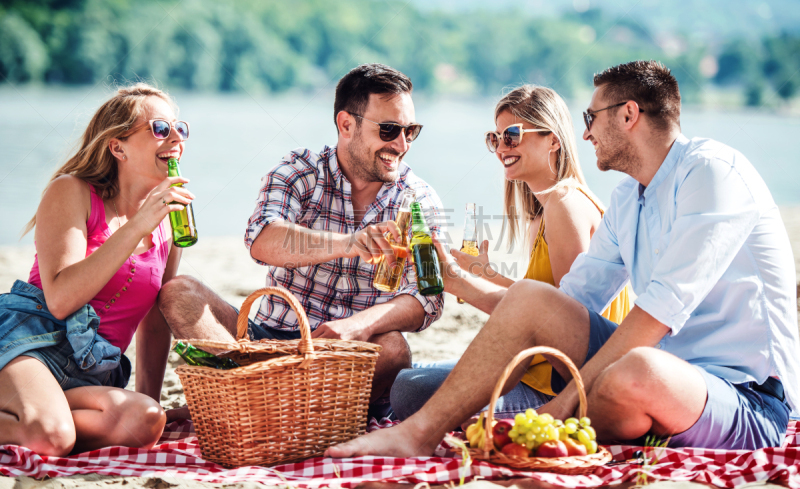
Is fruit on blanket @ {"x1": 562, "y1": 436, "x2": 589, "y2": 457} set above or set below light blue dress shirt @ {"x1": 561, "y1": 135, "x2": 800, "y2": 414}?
below

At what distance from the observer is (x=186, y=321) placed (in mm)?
3182

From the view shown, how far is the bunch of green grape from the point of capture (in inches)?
92.6

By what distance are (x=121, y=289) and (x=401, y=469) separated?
1652mm

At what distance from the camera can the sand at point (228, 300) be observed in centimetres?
239

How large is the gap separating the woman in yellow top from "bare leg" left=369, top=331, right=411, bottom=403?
0.11m

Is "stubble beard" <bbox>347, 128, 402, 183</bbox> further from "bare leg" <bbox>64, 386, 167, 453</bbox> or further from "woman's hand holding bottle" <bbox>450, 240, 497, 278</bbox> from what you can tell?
"bare leg" <bbox>64, 386, 167, 453</bbox>

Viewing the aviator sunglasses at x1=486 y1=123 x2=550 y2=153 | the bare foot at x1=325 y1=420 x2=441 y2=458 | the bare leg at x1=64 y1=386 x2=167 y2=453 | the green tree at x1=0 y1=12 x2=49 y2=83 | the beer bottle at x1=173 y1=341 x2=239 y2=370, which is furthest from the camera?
the green tree at x1=0 y1=12 x2=49 y2=83

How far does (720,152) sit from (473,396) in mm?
1386

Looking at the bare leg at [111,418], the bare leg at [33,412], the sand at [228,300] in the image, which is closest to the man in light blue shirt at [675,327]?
the sand at [228,300]

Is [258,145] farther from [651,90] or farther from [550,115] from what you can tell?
[651,90]

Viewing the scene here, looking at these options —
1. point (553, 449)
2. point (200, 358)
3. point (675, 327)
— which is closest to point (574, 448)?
point (553, 449)

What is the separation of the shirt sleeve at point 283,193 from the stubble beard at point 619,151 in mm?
1602

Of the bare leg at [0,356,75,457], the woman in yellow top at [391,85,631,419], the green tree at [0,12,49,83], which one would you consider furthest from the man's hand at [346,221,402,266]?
the green tree at [0,12,49,83]

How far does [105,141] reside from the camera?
3.29m
